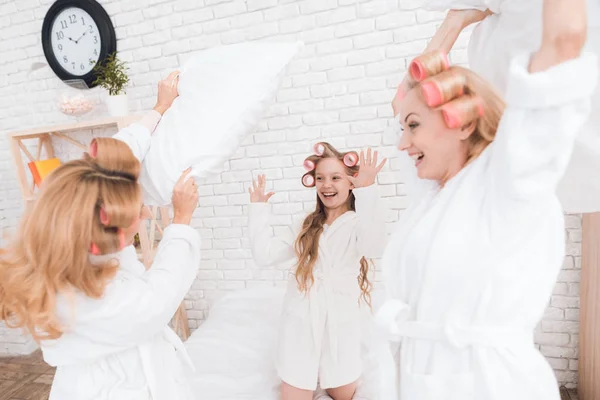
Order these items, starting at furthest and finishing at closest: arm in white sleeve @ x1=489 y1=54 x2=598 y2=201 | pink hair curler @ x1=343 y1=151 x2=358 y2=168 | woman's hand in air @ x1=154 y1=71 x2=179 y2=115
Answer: pink hair curler @ x1=343 y1=151 x2=358 y2=168
woman's hand in air @ x1=154 y1=71 x2=179 y2=115
arm in white sleeve @ x1=489 y1=54 x2=598 y2=201

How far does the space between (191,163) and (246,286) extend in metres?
1.39

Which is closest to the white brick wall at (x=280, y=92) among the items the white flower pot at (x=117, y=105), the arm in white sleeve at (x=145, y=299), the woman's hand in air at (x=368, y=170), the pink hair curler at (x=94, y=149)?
the white flower pot at (x=117, y=105)

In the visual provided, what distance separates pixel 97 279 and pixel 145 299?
4.9 inches

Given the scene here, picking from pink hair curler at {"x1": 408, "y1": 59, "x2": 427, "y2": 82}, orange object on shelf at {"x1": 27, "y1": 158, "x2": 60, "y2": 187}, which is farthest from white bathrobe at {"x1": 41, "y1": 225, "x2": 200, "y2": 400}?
orange object on shelf at {"x1": 27, "y1": 158, "x2": 60, "y2": 187}

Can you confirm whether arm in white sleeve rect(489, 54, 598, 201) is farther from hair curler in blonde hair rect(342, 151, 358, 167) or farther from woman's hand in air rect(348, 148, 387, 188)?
hair curler in blonde hair rect(342, 151, 358, 167)

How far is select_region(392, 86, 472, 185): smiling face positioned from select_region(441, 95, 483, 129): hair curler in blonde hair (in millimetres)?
42

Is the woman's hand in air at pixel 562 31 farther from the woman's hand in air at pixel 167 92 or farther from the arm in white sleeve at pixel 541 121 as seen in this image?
the woman's hand in air at pixel 167 92

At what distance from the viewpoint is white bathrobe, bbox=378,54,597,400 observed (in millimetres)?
791

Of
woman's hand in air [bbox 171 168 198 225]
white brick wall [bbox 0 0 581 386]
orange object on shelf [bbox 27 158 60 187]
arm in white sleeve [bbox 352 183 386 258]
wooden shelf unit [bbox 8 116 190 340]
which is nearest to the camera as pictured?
woman's hand in air [bbox 171 168 198 225]

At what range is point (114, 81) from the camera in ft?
7.41

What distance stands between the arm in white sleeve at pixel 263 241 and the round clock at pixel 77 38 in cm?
Result: 138

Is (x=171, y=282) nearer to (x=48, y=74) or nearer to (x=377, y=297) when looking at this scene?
(x=377, y=297)

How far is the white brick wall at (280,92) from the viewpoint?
200 centimetres

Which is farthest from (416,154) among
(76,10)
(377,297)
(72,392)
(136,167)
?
(76,10)
